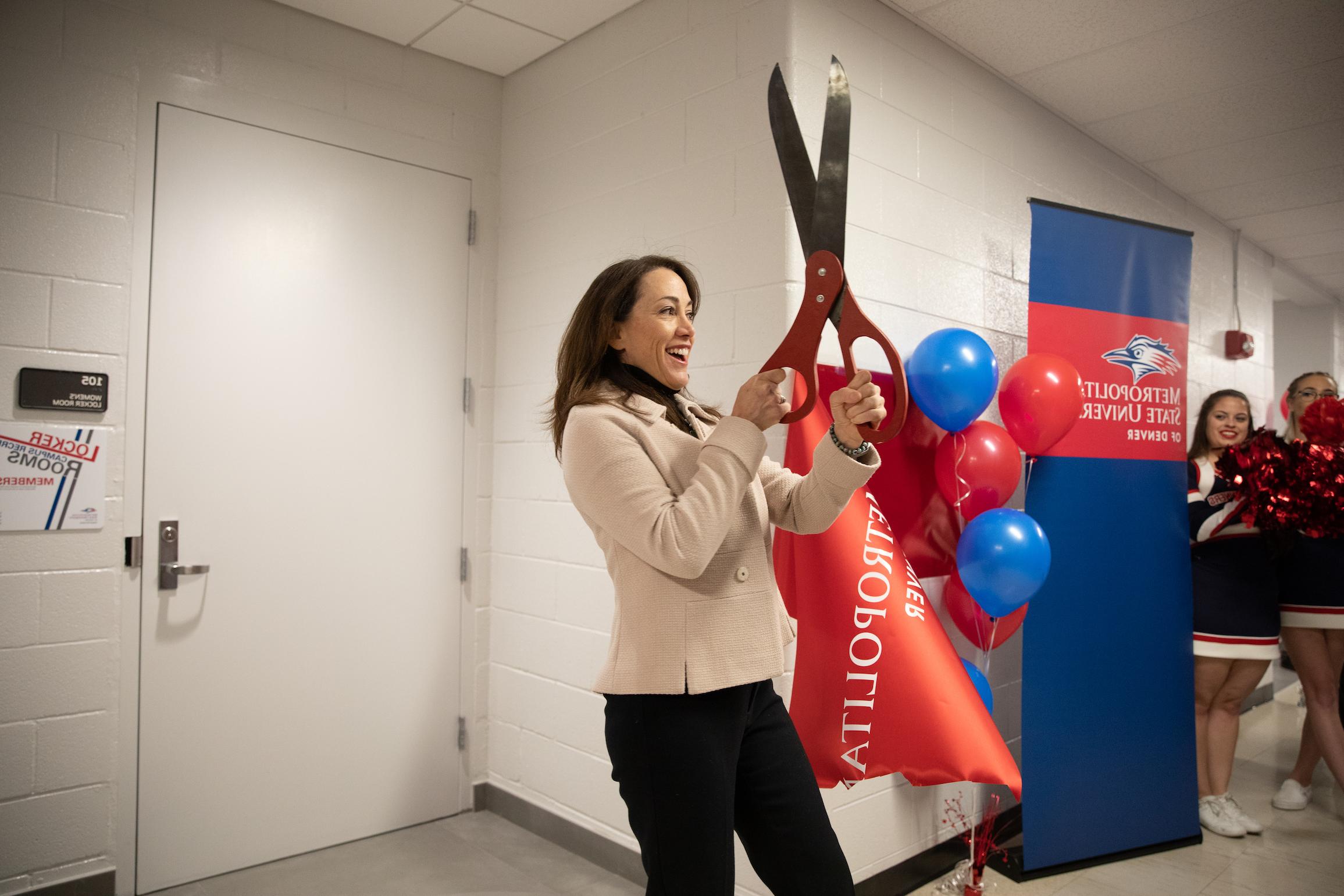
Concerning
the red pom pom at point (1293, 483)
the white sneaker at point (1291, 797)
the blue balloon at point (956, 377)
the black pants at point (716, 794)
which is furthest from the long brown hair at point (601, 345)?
the white sneaker at point (1291, 797)

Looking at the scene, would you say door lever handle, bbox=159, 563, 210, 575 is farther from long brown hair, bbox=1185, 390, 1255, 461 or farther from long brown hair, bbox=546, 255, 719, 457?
long brown hair, bbox=1185, 390, 1255, 461

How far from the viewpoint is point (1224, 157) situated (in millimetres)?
3914

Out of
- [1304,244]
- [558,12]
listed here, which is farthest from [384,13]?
[1304,244]

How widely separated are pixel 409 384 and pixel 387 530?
Result: 49cm

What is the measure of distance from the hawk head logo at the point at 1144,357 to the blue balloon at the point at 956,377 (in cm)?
71

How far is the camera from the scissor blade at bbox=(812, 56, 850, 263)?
131cm

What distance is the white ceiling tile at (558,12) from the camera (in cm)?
264

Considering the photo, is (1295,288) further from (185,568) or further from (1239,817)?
(185,568)

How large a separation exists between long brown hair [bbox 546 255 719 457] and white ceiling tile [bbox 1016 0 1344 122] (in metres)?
2.30

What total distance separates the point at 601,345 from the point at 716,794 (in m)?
0.72

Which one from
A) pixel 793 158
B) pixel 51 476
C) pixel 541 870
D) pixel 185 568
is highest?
pixel 793 158

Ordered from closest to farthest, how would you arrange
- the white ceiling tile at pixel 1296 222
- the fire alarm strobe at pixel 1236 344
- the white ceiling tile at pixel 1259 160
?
the white ceiling tile at pixel 1259 160
the white ceiling tile at pixel 1296 222
the fire alarm strobe at pixel 1236 344

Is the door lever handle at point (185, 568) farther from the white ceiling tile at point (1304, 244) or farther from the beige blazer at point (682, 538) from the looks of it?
the white ceiling tile at point (1304, 244)

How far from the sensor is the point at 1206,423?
3391 millimetres
